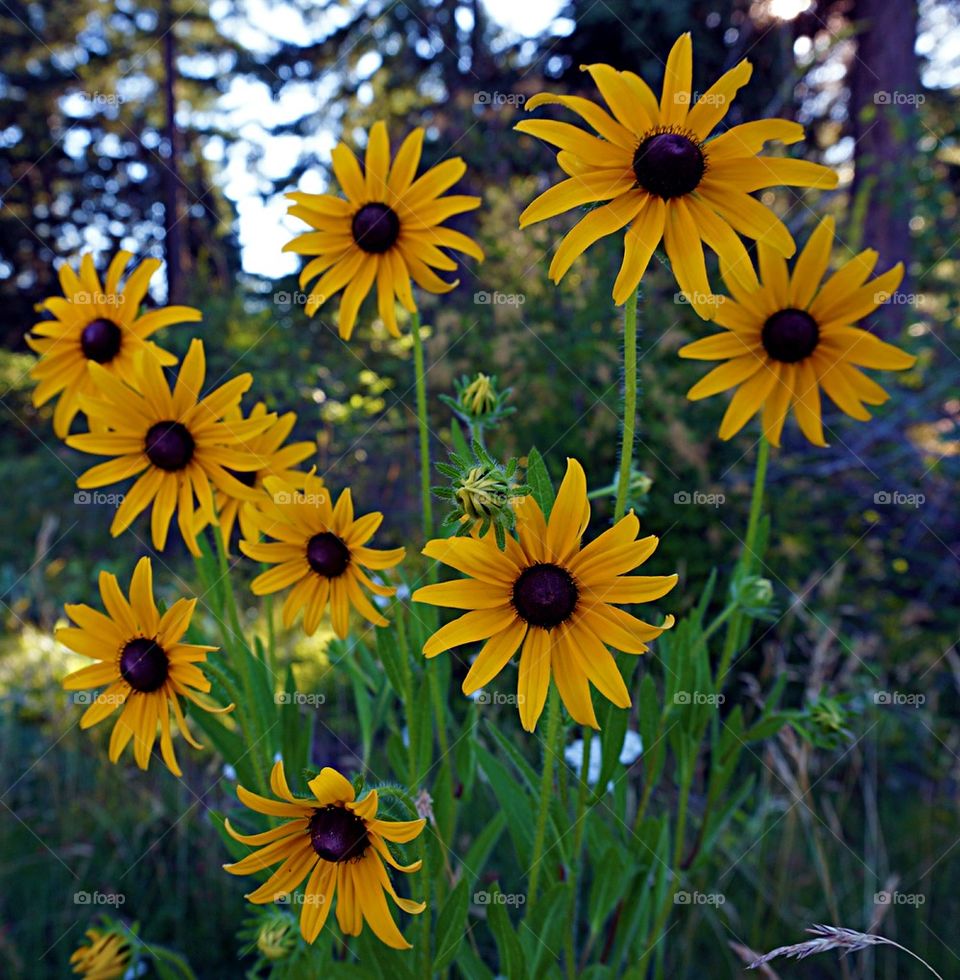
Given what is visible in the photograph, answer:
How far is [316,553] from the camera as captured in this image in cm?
157

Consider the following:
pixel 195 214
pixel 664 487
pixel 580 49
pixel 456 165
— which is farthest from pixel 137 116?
pixel 456 165

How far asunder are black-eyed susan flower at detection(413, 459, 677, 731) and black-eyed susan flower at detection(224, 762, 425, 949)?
277 millimetres

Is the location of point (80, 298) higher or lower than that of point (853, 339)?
lower

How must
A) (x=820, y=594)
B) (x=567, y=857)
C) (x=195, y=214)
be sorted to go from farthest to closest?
(x=195, y=214) → (x=820, y=594) → (x=567, y=857)

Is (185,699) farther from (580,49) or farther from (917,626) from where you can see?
(580,49)

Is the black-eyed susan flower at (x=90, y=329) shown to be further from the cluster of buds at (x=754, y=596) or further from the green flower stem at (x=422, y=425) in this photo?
the cluster of buds at (x=754, y=596)

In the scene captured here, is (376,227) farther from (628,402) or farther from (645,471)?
(645,471)

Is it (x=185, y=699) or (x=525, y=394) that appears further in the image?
(x=525, y=394)

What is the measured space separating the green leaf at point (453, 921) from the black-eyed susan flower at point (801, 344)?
3.33ft

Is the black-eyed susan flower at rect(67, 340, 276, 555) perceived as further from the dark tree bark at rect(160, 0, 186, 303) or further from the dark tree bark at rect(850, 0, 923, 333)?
the dark tree bark at rect(160, 0, 186, 303)

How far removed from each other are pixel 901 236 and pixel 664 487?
4917 mm

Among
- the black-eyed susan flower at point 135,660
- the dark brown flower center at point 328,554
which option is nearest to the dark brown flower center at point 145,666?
the black-eyed susan flower at point 135,660

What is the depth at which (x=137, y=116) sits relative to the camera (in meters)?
13.3

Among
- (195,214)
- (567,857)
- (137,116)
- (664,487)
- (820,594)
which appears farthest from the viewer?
(137,116)
